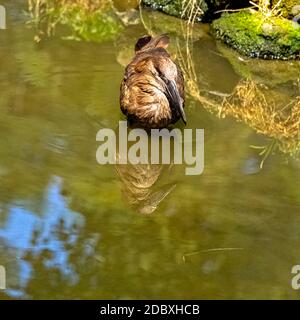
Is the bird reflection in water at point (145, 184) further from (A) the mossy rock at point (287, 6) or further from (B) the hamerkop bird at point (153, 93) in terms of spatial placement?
(A) the mossy rock at point (287, 6)

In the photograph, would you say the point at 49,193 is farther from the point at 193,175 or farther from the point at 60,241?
the point at 193,175

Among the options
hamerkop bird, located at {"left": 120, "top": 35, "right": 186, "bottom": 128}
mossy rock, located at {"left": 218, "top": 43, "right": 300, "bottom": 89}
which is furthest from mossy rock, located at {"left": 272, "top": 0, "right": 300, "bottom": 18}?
hamerkop bird, located at {"left": 120, "top": 35, "right": 186, "bottom": 128}

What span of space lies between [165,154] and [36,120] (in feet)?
3.88

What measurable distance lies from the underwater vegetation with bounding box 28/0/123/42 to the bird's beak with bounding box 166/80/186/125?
232 centimetres

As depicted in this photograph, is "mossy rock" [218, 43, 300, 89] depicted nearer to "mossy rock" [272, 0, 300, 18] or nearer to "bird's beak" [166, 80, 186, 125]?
"mossy rock" [272, 0, 300, 18]

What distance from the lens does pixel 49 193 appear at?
191 inches

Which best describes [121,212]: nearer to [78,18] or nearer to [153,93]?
[153,93]

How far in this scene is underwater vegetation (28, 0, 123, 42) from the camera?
316 inches

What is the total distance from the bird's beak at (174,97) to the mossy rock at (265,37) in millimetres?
2620

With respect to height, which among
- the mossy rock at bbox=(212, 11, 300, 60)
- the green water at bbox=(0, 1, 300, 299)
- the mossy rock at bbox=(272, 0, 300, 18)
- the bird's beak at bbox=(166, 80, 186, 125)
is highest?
the mossy rock at bbox=(272, 0, 300, 18)

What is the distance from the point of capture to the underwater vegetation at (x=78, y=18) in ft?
26.3

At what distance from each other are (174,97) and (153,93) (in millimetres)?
235

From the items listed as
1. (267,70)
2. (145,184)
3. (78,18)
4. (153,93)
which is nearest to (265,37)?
(267,70)

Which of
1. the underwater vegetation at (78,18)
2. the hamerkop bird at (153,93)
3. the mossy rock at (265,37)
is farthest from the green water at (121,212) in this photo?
the mossy rock at (265,37)
